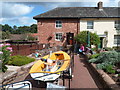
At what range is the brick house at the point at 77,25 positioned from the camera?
20000mm

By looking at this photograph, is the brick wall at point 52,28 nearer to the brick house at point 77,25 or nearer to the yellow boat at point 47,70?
the brick house at point 77,25

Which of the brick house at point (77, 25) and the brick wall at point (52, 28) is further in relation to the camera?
the brick wall at point (52, 28)

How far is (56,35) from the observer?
20891mm

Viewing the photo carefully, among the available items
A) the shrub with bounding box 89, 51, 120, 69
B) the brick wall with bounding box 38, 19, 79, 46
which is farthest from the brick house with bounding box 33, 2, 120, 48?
the shrub with bounding box 89, 51, 120, 69

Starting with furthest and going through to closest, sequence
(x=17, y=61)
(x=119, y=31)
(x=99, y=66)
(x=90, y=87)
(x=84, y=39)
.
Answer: (x=119, y=31) → (x=84, y=39) → (x=17, y=61) → (x=99, y=66) → (x=90, y=87)

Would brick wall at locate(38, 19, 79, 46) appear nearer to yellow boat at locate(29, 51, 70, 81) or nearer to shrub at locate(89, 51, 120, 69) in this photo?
yellow boat at locate(29, 51, 70, 81)

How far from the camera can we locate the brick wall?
20.2 m

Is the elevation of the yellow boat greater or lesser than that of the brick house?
lesser

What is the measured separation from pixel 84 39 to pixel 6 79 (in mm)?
12452

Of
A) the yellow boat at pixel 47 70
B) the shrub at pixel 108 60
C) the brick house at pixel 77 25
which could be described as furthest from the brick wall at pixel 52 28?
the shrub at pixel 108 60

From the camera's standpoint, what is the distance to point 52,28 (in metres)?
20.6

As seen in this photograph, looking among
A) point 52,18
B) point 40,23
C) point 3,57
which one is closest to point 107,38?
point 52,18

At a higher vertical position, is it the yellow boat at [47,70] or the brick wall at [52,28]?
the brick wall at [52,28]

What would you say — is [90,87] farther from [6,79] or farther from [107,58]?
[6,79]
